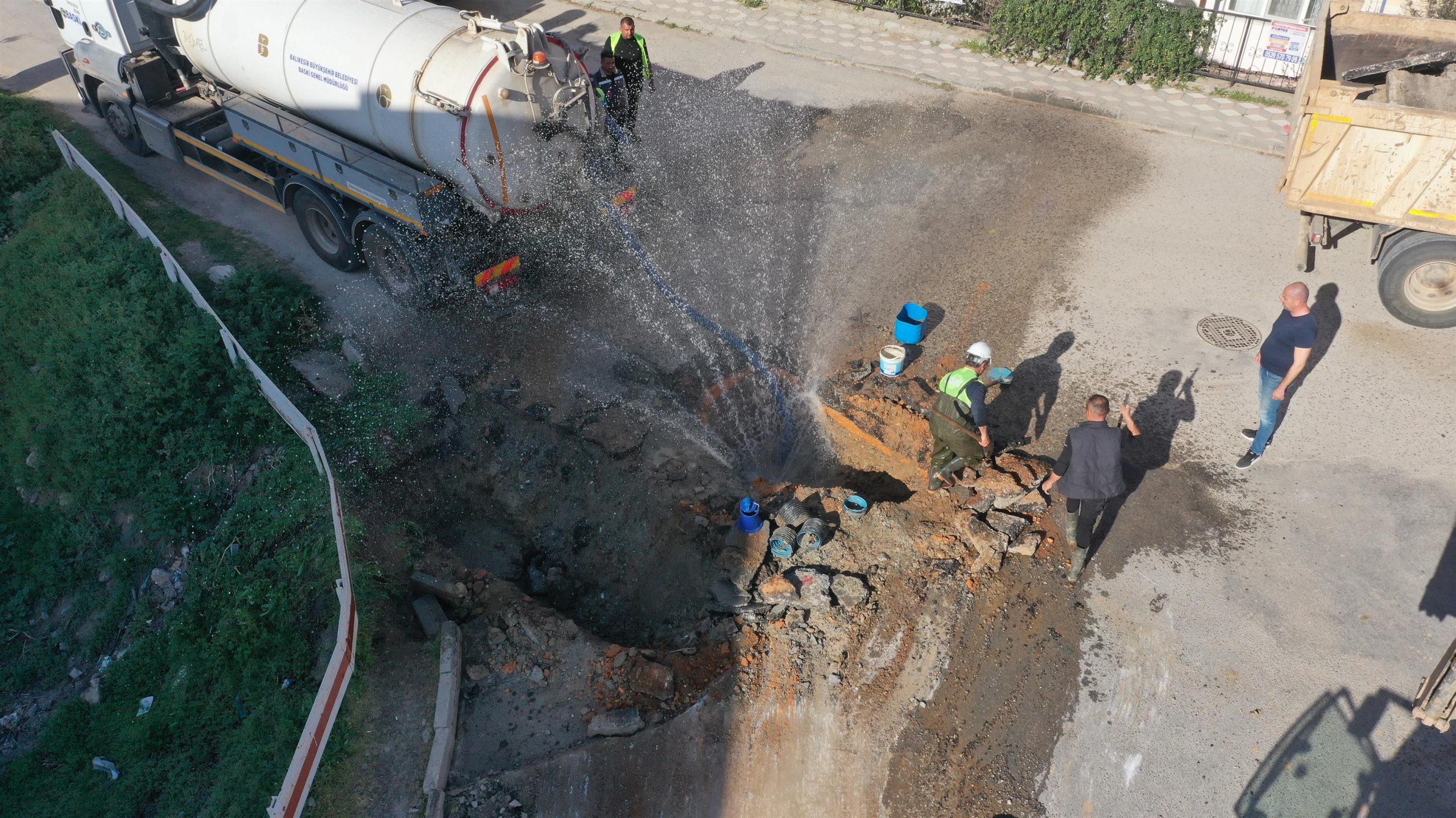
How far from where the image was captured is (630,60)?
41.9 ft

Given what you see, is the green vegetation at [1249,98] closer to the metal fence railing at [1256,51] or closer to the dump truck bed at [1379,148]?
the metal fence railing at [1256,51]

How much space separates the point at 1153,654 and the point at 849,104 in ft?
35.1

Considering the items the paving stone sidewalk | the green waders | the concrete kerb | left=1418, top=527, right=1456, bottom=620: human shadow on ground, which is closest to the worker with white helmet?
the green waders

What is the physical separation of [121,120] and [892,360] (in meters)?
12.7

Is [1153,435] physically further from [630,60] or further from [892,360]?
[630,60]

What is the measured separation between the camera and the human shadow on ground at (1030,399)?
349 inches

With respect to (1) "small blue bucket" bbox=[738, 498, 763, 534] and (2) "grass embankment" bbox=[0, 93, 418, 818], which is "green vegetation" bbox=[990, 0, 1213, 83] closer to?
(1) "small blue bucket" bbox=[738, 498, 763, 534]

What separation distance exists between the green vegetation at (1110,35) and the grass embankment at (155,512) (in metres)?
12.6

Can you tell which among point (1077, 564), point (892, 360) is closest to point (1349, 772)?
point (1077, 564)

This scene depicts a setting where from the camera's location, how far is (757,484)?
28.7 feet

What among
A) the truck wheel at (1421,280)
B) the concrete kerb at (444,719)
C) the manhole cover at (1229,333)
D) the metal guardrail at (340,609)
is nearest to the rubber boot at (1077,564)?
the manhole cover at (1229,333)

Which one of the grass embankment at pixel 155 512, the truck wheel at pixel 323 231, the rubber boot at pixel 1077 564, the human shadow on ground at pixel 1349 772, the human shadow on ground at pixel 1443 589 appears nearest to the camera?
the human shadow on ground at pixel 1349 772

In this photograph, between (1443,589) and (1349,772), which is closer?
(1349,772)

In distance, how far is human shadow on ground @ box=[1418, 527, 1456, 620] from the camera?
702 cm
